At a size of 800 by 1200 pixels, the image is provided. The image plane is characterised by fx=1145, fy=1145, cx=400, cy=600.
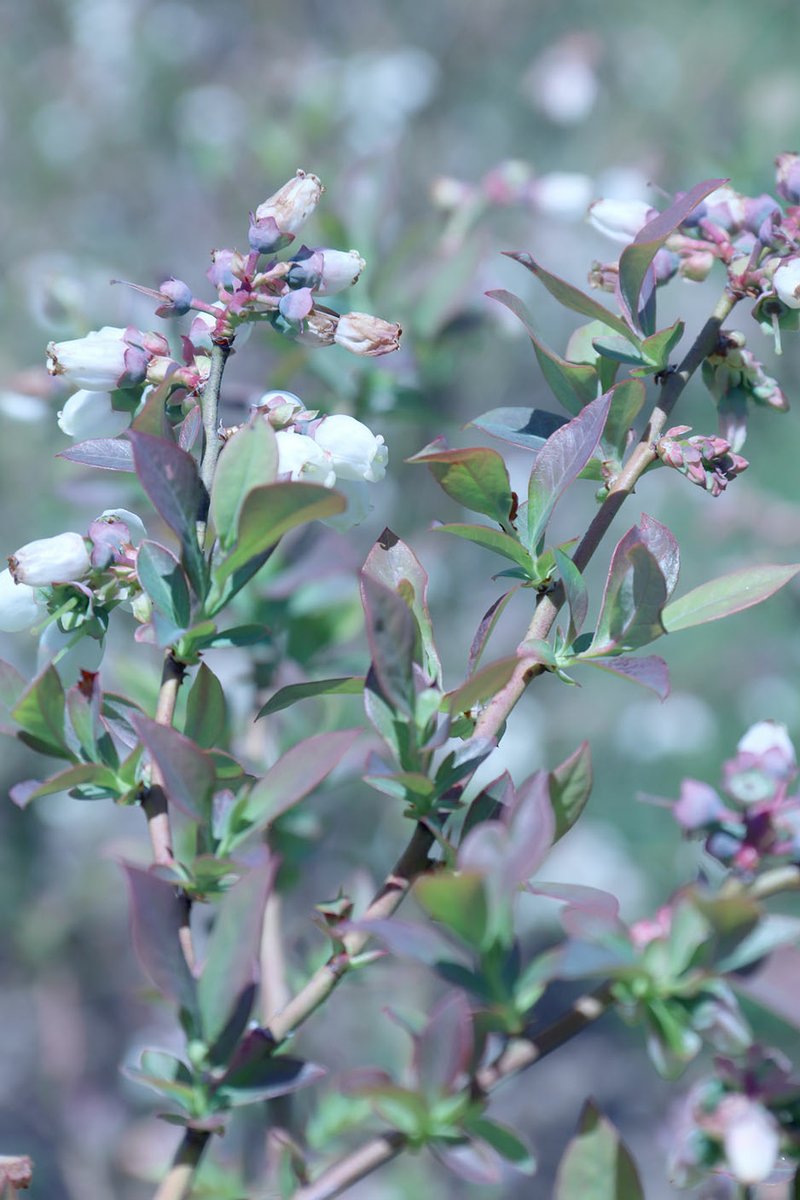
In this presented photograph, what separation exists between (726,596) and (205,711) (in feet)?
0.87

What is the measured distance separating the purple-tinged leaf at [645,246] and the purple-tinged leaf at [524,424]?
0.07m

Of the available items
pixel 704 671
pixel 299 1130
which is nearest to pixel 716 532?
pixel 704 671

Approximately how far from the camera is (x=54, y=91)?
11.6ft

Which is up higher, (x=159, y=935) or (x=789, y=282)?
(x=789, y=282)

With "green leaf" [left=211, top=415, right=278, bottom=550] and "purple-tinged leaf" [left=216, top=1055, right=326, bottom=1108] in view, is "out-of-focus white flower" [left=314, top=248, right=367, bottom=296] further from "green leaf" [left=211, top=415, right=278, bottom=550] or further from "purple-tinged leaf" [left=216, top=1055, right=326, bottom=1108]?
"purple-tinged leaf" [left=216, top=1055, right=326, bottom=1108]

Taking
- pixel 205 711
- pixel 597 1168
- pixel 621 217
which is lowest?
Result: pixel 597 1168

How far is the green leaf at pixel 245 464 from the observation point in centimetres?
50

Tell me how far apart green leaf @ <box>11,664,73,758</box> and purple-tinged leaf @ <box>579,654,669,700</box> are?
24 cm

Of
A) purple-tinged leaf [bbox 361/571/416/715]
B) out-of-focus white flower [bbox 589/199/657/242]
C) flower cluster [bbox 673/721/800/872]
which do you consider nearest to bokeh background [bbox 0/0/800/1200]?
out-of-focus white flower [bbox 589/199/657/242]

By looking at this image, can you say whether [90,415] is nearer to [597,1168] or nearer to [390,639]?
[390,639]

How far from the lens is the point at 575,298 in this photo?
569 mm

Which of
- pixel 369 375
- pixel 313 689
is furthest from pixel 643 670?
pixel 369 375

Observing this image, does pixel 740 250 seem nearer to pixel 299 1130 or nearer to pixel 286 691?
pixel 286 691

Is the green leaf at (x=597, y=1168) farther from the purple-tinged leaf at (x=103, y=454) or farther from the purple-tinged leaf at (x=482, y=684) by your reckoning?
the purple-tinged leaf at (x=103, y=454)
